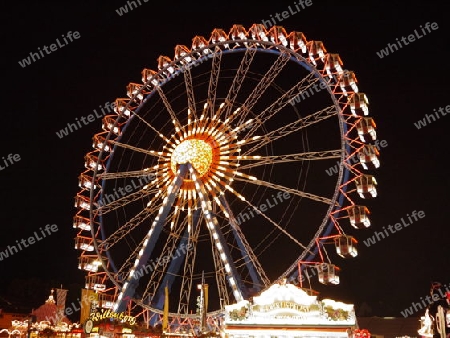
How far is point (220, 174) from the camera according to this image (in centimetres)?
2261

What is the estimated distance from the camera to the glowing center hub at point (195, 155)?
22.5 meters

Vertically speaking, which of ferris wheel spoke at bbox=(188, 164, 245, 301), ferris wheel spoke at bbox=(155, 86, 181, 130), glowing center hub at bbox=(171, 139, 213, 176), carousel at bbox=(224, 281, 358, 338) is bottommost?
carousel at bbox=(224, 281, 358, 338)

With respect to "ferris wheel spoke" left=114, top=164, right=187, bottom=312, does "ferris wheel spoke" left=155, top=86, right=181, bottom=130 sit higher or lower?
higher

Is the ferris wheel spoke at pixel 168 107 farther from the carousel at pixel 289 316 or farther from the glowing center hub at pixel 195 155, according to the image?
the carousel at pixel 289 316

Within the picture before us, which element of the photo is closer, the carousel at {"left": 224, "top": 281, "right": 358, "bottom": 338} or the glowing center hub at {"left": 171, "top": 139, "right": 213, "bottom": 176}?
the carousel at {"left": 224, "top": 281, "right": 358, "bottom": 338}

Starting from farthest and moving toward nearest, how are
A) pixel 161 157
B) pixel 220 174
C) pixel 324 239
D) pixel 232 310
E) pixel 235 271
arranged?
pixel 161 157, pixel 220 174, pixel 235 271, pixel 324 239, pixel 232 310

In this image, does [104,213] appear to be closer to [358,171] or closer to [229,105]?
[229,105]

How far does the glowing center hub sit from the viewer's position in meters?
22.5

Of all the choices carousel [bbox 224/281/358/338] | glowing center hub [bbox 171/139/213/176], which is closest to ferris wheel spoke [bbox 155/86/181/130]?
glowing center hub [bbox 171/139/213/176]

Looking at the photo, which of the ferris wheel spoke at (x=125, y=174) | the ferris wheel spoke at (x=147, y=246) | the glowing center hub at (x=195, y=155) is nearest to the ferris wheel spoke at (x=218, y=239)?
the glowing center hub at (x=195, y=155)

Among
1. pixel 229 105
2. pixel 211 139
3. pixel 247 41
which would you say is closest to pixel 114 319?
pixel 211 139

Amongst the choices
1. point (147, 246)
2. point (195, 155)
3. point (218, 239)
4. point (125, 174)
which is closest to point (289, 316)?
point (218, 239)

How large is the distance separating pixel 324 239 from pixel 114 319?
8.80m

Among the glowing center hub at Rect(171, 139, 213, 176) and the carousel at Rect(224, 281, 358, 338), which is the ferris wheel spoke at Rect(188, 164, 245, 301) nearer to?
the glowing center hub at Rect(171, 139, 213, 176)
